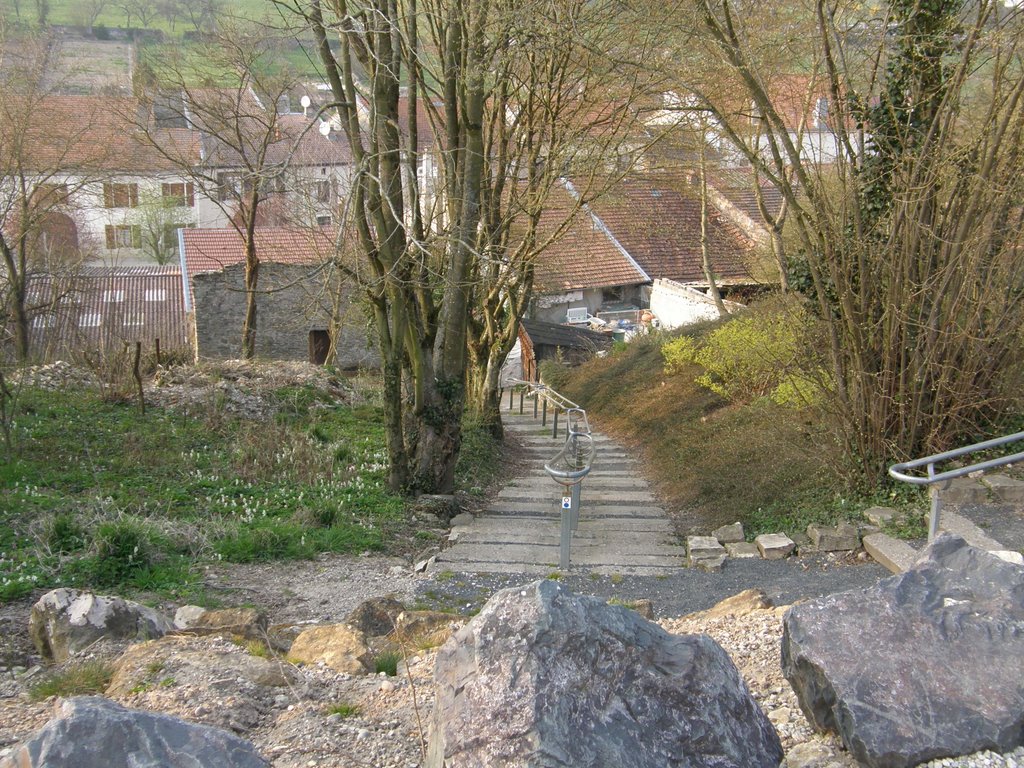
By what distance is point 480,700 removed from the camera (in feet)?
10.3

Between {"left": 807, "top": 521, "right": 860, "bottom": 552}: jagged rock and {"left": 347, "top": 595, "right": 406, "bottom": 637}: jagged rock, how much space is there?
13.1 feet

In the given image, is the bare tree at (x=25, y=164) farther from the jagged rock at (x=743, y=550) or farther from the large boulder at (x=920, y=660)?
the large boulder at (x=920, y=660)

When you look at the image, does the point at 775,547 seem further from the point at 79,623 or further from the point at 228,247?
the point at 228,247

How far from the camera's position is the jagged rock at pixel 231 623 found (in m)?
5.75

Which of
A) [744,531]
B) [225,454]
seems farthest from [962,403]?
[225,454]

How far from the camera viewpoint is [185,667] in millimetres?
4625

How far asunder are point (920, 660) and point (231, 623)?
436cm

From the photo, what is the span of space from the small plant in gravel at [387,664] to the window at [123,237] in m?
38.6

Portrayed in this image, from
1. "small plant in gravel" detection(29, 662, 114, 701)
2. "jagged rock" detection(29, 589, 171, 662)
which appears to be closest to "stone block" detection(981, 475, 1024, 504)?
"jagged rock" detection(29, 589, 171, 662)

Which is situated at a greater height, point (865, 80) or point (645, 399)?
point (865, 80)

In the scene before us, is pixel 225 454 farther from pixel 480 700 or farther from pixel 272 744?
pixel 480 700

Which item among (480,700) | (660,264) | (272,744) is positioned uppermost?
(660,264)

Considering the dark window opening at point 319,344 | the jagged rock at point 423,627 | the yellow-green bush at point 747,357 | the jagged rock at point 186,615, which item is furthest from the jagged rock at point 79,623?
the dark window opening at point 319,344

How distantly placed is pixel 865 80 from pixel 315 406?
10.3 meters
